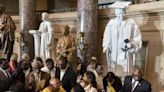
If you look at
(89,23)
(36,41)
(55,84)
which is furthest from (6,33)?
(55,84)

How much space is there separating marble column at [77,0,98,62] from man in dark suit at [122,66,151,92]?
11.3 feet

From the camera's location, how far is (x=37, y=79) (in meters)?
6.57

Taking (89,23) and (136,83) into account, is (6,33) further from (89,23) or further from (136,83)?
(136,83)

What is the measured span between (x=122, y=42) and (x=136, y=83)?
2.05m

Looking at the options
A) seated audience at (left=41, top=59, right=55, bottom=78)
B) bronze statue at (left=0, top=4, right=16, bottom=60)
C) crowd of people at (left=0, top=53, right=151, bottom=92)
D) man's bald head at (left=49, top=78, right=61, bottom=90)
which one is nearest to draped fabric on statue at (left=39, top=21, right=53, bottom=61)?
bronze statue at (left=0, top=4, right=16, bottom=60)

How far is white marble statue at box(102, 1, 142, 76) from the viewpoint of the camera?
886cm

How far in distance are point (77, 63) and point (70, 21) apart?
4.21 meters

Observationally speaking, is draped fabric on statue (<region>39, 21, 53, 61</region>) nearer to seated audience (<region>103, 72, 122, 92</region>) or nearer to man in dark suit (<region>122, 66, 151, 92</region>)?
seated audience (<region>103, 72, 122, 92</region>)

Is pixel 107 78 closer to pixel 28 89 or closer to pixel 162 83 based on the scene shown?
pixel 28 89

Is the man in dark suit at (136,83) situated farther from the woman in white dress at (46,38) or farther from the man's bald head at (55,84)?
the woman in white dress at (46,38)

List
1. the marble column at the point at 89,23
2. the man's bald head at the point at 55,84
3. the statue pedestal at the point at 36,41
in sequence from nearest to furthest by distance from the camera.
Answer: the man's bald head at the point at 55,84
the marble column at the point at 89,23
the statue pedestal at the point at 36,41

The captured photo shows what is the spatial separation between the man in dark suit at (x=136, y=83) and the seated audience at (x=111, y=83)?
5.3 inches

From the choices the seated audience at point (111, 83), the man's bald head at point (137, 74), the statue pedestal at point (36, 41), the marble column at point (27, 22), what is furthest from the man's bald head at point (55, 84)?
the marble column at point (27, 22)

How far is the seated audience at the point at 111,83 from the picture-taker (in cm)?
714
